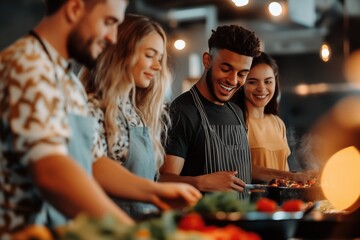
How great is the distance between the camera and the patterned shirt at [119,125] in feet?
9.90

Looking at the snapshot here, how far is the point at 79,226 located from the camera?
1.68m

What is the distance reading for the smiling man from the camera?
4.09 metres

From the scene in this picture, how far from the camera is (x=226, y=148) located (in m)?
4.24

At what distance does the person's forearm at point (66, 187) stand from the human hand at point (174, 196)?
54 cm

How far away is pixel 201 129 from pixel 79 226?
2507 millimetres

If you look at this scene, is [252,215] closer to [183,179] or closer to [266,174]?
[183,179]

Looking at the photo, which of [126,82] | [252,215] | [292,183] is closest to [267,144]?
[292,183]

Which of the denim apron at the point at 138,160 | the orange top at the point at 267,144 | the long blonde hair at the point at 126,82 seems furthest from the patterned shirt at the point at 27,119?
the orange top at the point at 267,144

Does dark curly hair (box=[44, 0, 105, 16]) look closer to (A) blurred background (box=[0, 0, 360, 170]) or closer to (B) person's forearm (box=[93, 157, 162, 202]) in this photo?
(B) person's forearm (box=[93, 157, 162, 202])

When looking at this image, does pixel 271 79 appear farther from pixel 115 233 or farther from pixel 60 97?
pixel 115 233

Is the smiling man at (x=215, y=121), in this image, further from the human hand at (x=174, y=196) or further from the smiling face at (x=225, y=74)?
the human hand at (x=174, y=196)

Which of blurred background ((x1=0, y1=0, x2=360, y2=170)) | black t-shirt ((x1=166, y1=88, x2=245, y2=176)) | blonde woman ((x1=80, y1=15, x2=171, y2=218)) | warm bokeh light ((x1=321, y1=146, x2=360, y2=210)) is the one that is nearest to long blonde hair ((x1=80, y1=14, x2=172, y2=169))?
blonde woman ((x1=80, y1=15, x2=171, y2=218))

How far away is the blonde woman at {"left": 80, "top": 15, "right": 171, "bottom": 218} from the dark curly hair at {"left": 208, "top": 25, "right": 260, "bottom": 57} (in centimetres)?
87

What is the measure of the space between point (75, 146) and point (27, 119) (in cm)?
36
